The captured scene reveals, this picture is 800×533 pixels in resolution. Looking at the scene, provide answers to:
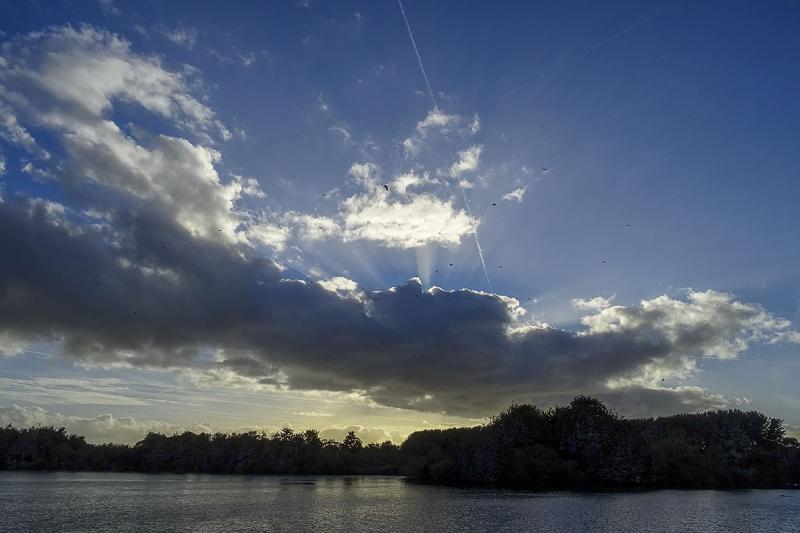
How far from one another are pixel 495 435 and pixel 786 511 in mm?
93118

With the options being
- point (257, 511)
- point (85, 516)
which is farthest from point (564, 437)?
point (85, 516)

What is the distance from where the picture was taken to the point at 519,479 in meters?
184

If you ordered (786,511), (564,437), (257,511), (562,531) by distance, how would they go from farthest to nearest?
1. (564,437)
2. (786,511)
3. (257,511)
4. (562,531)

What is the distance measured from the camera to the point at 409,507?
108 meters

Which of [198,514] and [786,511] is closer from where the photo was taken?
[198,514]

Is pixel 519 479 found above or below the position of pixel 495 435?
Answer: below

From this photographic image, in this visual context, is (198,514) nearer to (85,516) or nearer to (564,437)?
(85,516)

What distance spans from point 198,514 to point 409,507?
1572 inches

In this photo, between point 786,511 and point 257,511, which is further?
point 786,511

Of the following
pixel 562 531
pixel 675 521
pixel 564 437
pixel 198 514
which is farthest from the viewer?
pixel 564 437

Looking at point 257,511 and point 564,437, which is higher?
point 564,437

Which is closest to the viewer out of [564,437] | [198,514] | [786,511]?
[198,514]

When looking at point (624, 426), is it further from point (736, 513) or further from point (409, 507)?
point (409, 507)

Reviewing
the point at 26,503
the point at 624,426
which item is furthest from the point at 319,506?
the point at 624,426
